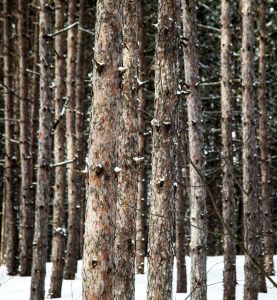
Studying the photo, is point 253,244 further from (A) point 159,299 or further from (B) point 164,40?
(B) point 164,40

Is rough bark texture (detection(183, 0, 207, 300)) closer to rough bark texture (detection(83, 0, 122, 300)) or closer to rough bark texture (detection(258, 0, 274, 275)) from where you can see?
rough bark texture (detection(83, 0, 122, 300))

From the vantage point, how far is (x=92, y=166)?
4035mm

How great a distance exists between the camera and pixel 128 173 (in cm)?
626

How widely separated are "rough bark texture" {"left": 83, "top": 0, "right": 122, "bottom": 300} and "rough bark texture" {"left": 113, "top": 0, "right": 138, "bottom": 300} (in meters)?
1.88

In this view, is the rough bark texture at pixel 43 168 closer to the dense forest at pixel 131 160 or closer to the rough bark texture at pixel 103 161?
the dense forest at pixel 131 160

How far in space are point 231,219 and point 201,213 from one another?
7.60 feet

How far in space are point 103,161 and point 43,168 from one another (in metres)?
4.52

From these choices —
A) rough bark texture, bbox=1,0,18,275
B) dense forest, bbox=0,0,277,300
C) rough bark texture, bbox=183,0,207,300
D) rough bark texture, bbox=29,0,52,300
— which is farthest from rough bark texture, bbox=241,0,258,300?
rough bark texture, bbox=1,0,18,275

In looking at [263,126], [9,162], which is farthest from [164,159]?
[9,162]

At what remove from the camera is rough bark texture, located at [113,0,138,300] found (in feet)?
19.7

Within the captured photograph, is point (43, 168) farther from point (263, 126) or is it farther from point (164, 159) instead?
point (263, 126)

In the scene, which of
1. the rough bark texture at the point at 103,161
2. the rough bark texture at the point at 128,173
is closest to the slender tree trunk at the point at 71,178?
the rough bark texture at the point at 128,173

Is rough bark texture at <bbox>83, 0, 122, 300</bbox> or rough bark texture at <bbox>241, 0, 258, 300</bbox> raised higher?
rough bark texture at <bbox>241, 0, 258, 300</bbox>

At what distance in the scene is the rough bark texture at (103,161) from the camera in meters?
3.96
